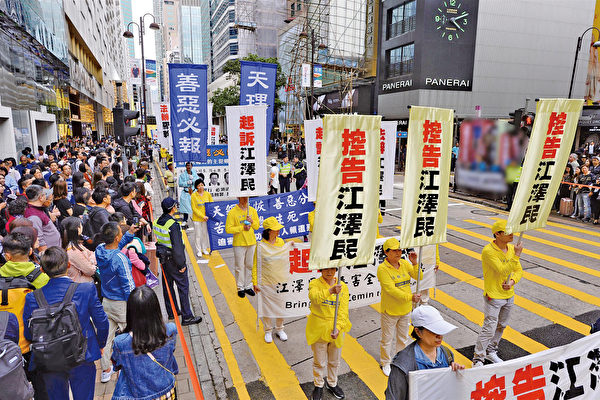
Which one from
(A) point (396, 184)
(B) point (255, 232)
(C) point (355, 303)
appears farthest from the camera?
(A) point (396, 184)

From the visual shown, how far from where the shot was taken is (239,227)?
7207 mm

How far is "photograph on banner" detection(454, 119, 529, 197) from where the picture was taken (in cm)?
309

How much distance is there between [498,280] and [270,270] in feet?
10.3

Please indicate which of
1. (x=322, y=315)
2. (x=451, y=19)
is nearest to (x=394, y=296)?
(x=322, y=315)

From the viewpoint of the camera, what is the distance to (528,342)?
5844mm

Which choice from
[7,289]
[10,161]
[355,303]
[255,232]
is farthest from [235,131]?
[10,161]

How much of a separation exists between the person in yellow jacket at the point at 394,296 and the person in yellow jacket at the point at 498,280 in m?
1.04

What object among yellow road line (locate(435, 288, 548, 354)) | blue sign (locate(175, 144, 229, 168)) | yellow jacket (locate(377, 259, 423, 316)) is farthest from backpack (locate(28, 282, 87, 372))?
blue sign (locate(175, 144, 229, 168))

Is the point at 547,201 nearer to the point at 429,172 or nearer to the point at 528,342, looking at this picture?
the point at 429,172

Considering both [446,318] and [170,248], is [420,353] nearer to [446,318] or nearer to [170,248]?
[446,318]

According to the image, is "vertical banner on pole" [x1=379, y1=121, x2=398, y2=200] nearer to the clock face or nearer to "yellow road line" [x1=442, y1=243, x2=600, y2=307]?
"yellow road line" [x1=442, y1=243, x2=600, y2=307]

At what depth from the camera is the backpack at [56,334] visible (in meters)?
3.36

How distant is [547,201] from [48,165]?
43.7 feet

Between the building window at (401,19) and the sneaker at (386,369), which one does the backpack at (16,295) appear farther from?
the building window at (401,19)
